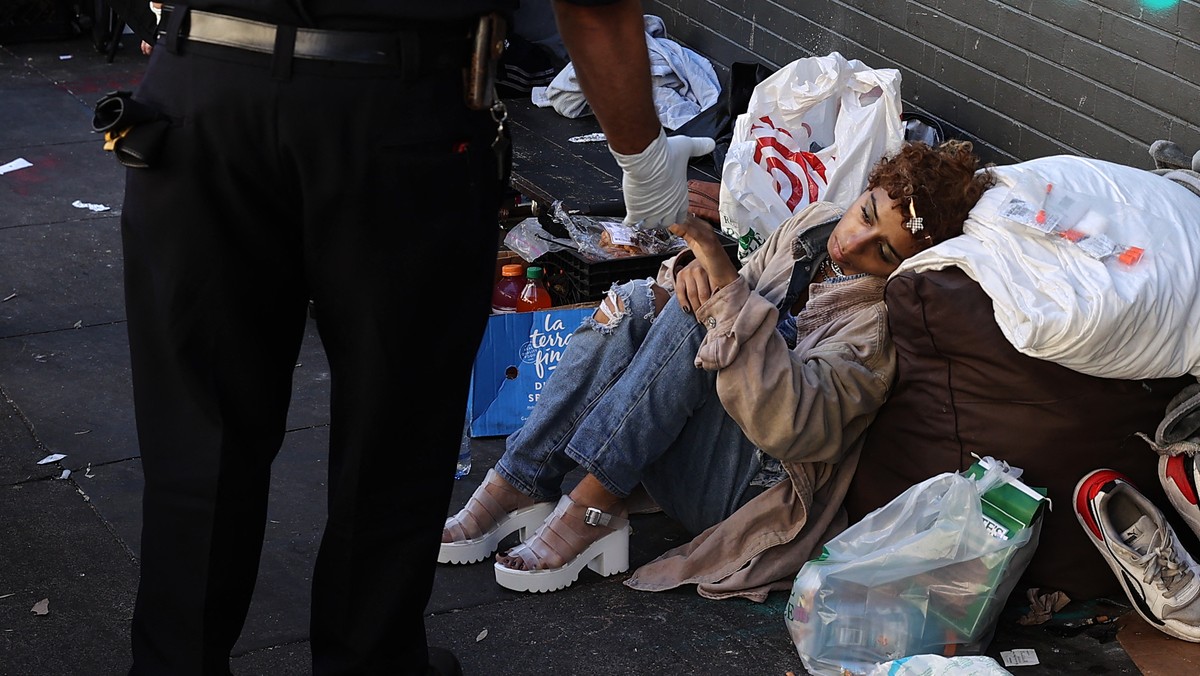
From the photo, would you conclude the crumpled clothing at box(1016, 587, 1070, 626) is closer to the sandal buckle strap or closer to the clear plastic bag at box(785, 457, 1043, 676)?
the clear plastic bag at box(785, 457, 1043, 676)

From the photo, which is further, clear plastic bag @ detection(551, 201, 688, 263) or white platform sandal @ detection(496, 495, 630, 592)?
clear plastic bag @ detection(551, 201, 688, 263)

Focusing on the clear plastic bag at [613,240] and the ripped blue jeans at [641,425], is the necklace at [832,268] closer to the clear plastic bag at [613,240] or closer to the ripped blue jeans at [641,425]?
the ripped blue jeans at [641,425]

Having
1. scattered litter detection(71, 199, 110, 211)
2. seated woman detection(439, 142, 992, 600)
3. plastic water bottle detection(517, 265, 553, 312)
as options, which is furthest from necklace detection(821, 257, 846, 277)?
scattered litter detection(71, 199, 110, 211)

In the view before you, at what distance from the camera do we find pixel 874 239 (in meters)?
3.35

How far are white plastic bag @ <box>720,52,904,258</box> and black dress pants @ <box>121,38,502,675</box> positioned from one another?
2.16 metres

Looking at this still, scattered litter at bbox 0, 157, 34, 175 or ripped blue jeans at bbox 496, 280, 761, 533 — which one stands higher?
ripped blue jeans at bbox 496, 280, 761, 533

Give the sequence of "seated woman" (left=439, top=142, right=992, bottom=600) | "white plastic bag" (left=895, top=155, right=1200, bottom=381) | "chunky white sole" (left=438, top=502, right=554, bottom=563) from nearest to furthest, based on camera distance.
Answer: "white plastic bag" (left=895, top=155, right=1200, bottom=381), "seated woman" (left=439, top=142, right=992, bottom=600), "chunky white sole" (left=438, top=502, right=554, bottom=563)

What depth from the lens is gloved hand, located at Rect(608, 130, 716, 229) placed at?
8.31 feet

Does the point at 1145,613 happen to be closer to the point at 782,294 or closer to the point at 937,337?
the point at 937,337

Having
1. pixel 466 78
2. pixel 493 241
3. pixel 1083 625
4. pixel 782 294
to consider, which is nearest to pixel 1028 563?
pixel 1083 625

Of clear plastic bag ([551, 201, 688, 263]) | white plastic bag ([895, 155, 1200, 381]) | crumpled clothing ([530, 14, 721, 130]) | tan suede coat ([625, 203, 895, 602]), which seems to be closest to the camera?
white plastic bag ([895, 155, 1200, 381])

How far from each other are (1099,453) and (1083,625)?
0.41m

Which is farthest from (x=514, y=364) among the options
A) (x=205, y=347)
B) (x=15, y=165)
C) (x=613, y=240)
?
(x=15, y=165)

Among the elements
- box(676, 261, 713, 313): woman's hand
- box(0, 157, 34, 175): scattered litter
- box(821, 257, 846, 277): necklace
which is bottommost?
box(0, 157, 34, 175): scattered litter
